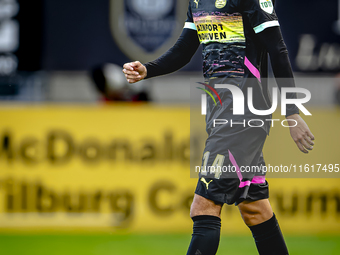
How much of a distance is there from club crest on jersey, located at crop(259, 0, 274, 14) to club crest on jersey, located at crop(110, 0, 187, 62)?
23.3ft

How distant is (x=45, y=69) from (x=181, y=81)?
2.66 meters

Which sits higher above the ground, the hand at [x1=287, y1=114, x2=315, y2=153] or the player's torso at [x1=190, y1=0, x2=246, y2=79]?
the player's torso at [x1=190, y1=0, x2=246, y2=79]

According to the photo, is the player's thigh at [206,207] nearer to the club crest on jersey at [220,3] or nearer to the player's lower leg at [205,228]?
the player's lower leg at [205,228]

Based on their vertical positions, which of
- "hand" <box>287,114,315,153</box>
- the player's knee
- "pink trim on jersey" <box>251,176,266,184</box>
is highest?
"hand" <box>287,114,315,153</box>

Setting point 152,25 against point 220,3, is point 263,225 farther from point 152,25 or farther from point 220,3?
point 152,25

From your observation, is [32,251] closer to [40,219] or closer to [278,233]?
[40,219]

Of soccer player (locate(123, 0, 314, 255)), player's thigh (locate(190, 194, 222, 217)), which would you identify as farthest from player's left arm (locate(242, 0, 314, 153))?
player's thigh (locate(190, 194, 222, 217))

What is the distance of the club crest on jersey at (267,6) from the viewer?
8.43 feet

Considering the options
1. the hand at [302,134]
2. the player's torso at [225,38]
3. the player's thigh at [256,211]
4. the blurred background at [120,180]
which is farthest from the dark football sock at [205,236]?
the blurred background at [120,180]

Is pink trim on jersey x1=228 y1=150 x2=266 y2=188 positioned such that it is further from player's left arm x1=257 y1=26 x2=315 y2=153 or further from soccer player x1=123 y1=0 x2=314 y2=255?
player's left arm x1=257 y1=26 x2=315 y2=153

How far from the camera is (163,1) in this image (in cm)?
976

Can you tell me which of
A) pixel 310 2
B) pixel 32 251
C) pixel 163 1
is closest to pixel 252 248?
pixel 32 251

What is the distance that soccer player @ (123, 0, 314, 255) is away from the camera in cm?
256

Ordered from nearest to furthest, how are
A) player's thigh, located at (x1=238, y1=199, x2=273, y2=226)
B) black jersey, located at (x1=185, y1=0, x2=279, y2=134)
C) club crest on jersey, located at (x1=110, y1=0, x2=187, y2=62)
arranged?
black jersey, located at (x1=185, y1=0, x2=279, y2=134), player's thigh, located at (x1=238, y1=199, x2=273, y2=226), club crest on jersey, located at (x1=110, y1=0, x2=187, y2=62)
